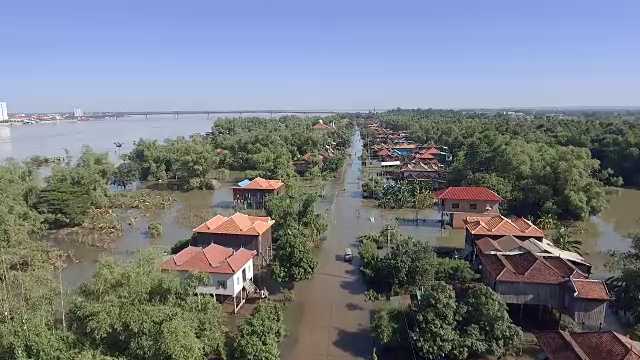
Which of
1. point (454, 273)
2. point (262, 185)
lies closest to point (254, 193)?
point (262, 185)

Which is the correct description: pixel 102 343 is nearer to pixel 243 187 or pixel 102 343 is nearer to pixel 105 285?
pixel 105 285

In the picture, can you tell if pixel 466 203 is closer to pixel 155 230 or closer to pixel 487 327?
pixel 487 327

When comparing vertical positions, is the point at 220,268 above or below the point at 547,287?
above

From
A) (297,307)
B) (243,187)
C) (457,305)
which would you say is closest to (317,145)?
(243,187)

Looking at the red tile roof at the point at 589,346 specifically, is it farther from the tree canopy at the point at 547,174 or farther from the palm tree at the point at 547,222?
the tree canopy at the point at 547,174

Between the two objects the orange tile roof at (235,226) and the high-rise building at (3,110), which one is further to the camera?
the high-rise building at (3,110)

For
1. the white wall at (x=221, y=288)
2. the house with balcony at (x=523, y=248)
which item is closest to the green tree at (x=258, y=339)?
the white wall at (x=221, y=288)
